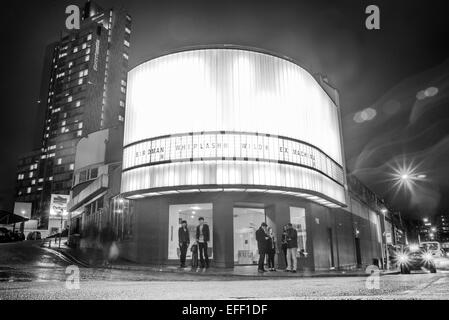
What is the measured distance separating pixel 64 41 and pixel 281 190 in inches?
5654

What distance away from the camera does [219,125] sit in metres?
18.1

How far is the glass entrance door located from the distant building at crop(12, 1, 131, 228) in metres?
100

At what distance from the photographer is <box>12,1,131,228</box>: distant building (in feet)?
385

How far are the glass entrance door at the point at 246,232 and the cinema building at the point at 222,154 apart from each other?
6cm

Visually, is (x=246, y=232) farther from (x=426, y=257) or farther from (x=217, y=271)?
(x=426, y=257)

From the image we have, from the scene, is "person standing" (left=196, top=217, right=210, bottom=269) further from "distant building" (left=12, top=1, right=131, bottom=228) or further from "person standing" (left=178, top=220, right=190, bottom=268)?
"distant building" (left=12, top=1, right=131, bottom=228)

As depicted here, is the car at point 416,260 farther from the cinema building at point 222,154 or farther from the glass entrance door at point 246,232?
the glass entrance door at point 246,232

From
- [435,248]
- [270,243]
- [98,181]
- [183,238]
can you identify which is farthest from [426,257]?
[98,181]

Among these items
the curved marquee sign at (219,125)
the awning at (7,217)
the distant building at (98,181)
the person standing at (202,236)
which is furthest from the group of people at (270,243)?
the awning at (7,217)

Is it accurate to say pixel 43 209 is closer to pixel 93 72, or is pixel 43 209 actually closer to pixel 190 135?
pixel 93 72

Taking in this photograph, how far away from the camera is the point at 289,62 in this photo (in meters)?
21.2

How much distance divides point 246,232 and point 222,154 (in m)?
5.92

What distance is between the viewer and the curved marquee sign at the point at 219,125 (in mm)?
17766

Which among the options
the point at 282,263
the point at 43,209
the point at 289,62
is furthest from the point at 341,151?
the point at 43,209
